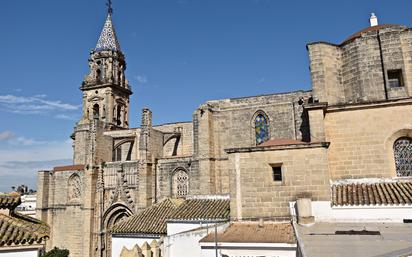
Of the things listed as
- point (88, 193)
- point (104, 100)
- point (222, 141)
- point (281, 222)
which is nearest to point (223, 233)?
point (281, 222)

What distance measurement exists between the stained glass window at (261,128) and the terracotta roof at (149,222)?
8.08 metres

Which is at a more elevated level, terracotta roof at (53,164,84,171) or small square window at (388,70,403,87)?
small square window at (388,70,403,87)

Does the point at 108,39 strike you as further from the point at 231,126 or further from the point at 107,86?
the point at 231,126

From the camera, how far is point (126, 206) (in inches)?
→ 842

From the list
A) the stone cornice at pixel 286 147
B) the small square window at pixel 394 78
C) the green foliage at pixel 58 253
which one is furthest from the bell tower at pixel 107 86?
the small square window at pixel 394 78

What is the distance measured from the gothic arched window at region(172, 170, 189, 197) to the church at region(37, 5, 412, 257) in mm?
63

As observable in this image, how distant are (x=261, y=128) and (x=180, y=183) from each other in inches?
241

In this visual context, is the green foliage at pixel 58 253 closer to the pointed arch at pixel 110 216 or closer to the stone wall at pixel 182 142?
the pointed arch at pixel 110 216

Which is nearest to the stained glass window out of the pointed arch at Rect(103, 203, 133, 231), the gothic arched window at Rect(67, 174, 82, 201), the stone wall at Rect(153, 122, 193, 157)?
the stone wall at Rect(153, 122, 193, 157)

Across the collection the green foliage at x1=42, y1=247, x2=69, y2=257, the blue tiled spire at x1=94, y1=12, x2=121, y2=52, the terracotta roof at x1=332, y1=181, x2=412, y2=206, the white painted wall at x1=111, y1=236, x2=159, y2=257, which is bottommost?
the green foliage at x1=42, y1=247, x2=69, y2=257

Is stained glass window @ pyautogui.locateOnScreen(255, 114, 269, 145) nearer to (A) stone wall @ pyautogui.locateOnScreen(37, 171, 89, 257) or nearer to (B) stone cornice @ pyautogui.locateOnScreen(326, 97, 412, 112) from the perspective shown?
(B) stone cornice @ pyautogui.locateOnScreen(326, 97, 412, 112)

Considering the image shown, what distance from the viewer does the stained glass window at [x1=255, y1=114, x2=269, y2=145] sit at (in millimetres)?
20969

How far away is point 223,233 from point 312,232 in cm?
233

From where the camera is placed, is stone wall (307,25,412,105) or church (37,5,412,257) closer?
church (37,5,412,257)
